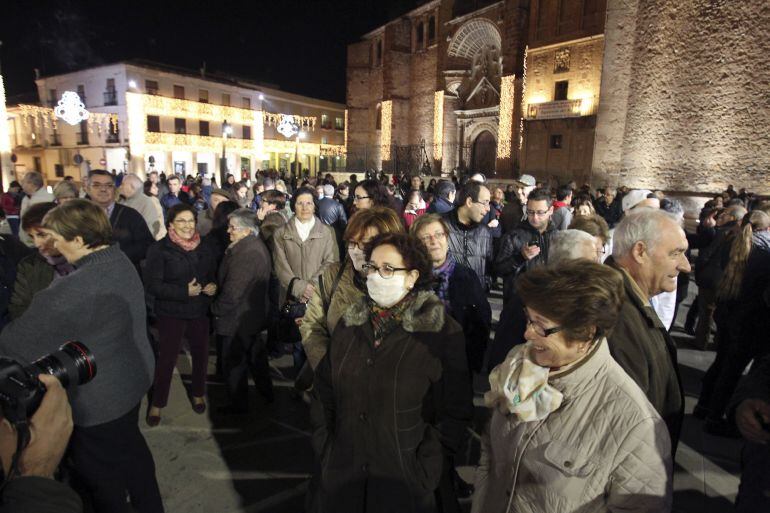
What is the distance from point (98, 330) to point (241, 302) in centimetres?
172

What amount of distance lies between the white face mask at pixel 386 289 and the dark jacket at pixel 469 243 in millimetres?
1898

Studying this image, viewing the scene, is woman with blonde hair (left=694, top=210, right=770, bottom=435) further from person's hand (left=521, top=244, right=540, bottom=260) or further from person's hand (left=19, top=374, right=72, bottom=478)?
person's hand (left=19, top=374, right=72, bottom=478)

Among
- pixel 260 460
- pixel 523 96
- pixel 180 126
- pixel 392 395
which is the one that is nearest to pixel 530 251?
pixel 392 395

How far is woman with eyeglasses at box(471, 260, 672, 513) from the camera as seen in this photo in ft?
4.51

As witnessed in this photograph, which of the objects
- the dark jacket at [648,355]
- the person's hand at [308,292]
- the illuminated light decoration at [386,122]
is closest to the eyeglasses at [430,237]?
the person's hand at [308,292]

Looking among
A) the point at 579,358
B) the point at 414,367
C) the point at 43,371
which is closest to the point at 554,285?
the point at 579,358

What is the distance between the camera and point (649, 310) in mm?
1864

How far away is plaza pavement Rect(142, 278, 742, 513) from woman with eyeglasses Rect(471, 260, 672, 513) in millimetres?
1764

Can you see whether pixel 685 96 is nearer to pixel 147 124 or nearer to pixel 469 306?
pixel 469 306

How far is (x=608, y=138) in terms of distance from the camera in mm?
18688

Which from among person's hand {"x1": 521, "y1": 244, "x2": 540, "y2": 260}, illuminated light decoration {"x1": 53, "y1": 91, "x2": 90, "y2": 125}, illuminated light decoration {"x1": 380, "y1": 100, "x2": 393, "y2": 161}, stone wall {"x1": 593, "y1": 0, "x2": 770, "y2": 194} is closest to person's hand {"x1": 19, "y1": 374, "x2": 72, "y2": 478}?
person's hand {"x1": 521, "y1": 244, "x2": 540, "y2": 260}

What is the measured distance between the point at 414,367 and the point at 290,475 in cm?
188

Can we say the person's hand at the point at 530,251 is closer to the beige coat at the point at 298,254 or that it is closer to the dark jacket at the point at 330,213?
the beige coat at the point at 298,254

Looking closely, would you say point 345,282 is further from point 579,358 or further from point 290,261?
point 290,261
